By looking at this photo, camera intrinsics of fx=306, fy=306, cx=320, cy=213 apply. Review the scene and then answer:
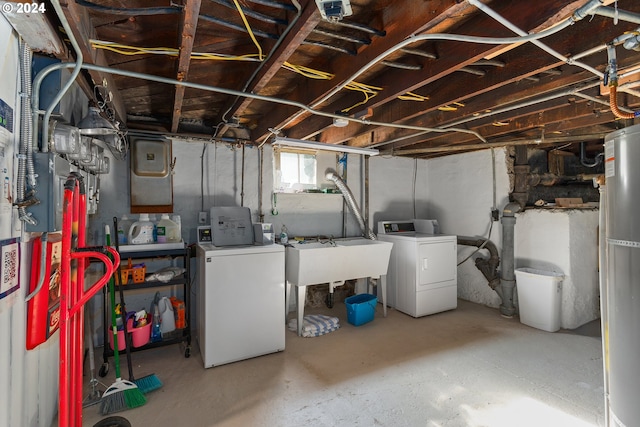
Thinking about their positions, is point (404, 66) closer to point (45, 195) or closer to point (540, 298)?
point (45, 195)

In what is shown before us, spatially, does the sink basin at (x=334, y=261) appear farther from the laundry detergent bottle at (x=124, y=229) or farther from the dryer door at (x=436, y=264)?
the laundry detergent bottle at (x=124, y=229)

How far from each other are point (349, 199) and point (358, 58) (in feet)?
7.59

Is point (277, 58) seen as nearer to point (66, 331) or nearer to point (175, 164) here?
point (66, 331)

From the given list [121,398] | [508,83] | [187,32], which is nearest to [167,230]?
[121,398]

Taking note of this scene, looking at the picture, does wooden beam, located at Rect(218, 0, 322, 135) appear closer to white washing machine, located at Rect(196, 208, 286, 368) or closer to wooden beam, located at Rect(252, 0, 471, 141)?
wooden beam, located at Rect(252, 0, 471, 141)

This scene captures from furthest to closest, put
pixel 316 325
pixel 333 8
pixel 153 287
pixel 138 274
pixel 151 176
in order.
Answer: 1. pixel 316 325
2. pixel 151 176
3. pixel 153 287
4. pixel 138 274
5. pixel 333 8

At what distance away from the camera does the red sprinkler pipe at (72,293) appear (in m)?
1.33

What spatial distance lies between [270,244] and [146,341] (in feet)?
4.33

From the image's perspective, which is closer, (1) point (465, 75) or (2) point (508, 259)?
(1) point (465, 75)

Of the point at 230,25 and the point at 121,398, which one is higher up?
the point at 230,25

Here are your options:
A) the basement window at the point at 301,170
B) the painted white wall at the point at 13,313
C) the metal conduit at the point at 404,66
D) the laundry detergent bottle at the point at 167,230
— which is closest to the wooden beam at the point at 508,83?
the metal conduit at the point at 404,66

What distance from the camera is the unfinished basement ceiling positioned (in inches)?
50.2

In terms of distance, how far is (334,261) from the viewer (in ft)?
10.5

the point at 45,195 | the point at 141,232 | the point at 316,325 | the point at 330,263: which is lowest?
the point at 316,325
